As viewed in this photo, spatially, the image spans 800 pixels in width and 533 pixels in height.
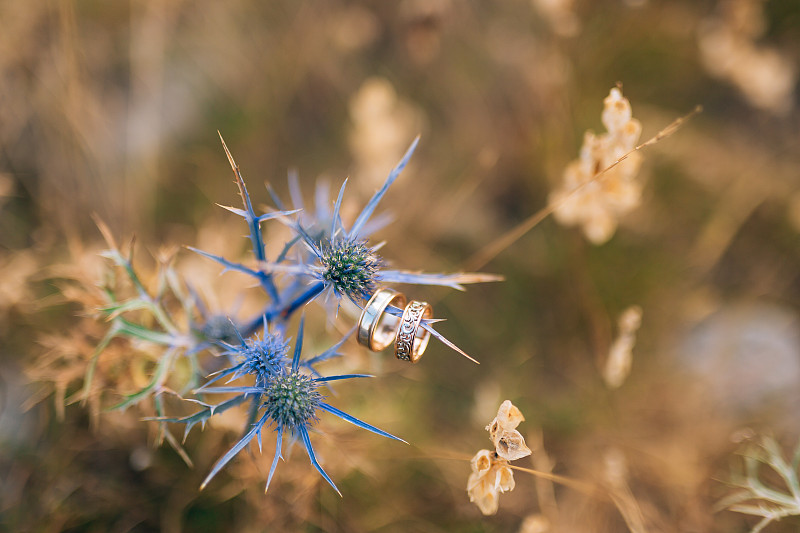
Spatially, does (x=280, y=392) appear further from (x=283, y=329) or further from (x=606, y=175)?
(x=606, y=175)

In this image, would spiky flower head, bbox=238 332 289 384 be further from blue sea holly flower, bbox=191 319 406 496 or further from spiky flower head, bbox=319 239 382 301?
spiky flower head, bbox=319 239 382 301

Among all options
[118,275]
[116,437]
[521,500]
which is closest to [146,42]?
[118,275]

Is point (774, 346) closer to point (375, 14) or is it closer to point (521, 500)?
point (521, 500)

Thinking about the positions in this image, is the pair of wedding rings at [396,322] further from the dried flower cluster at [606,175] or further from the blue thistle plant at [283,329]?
the dried flower cluster at [606,175]

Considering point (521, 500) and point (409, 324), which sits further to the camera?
point (521, 500)

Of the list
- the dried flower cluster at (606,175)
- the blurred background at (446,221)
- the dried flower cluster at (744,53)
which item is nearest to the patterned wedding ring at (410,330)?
the dried flower cluster at (606,175)
